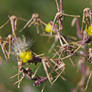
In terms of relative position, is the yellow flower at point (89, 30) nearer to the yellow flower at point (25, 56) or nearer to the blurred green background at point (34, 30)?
the yellow flower at point (25, 56)

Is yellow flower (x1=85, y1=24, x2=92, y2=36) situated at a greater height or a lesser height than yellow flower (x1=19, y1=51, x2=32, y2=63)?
greater

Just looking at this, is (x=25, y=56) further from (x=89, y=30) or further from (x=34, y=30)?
(x=34, y=30)

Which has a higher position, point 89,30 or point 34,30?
point 89,30

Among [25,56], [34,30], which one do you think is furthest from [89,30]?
[34,30]

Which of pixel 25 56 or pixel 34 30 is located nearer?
pixel 25 56

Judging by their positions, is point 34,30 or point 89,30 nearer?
point 89,30

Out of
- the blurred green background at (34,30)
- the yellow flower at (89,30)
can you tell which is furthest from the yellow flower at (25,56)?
the blurred green background at (34,30)

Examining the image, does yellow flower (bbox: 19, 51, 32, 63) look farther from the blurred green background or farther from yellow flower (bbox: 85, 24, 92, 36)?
the blurred green background

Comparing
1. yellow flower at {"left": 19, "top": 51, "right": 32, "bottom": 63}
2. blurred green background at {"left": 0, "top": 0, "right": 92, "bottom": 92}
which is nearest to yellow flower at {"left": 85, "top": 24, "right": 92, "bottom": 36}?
yellow flower at {"left": 19, "top": 51, "right": 32, "bottom": 63}

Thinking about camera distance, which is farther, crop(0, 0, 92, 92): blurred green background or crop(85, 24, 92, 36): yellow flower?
crop(0, 0, 92, 92): blurred green background
